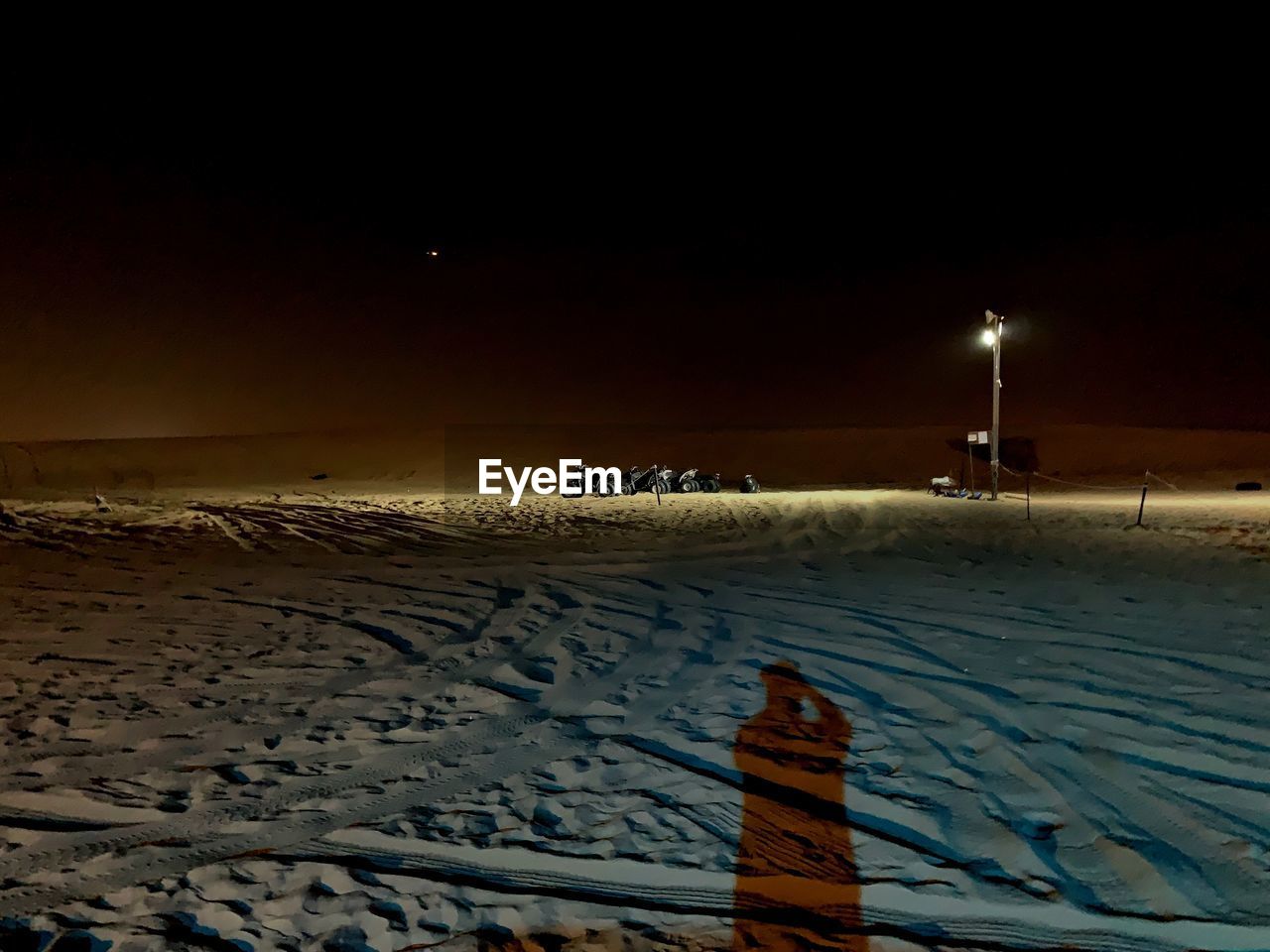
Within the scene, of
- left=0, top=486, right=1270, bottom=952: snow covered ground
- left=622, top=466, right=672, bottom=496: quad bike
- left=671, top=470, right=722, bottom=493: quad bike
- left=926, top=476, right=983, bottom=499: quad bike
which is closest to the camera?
left=0, top=486, right=1270, bottom=952: snow covered ground

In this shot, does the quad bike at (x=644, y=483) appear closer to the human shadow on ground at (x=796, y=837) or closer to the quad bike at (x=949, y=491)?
the quad bike at (x=949, y=491)

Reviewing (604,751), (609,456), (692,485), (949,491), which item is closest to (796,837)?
(604,751)

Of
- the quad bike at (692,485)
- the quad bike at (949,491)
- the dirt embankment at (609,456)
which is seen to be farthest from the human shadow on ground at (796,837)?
the dirt embankment at (609,456)

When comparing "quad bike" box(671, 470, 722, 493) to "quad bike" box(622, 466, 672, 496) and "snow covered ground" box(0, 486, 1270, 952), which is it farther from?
"snow covered ground" box(0, 486, 1270, 952)

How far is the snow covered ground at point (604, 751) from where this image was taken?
2.56 metres

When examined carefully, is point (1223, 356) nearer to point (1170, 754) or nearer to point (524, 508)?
point (524, 508)

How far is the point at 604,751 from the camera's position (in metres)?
3.86

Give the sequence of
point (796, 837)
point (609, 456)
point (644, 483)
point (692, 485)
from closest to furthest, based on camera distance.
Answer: point (796, 837), point (644, 483), point (692, 485), point (609, 456)

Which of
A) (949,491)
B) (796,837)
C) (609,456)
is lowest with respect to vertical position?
(796,837)

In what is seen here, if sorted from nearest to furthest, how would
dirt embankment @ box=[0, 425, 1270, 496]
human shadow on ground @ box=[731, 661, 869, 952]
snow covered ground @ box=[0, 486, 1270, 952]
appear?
human shadow on ground @ box=[731, 661, 869, 952] < snow covered ground @ box=[0, 486, 1270, 952] < dirt embankment @ box=[0, 425, 1270, 496]

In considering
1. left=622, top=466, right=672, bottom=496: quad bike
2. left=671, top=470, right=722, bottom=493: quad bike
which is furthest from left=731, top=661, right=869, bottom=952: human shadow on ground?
left=671, top=470, right=722, bottom=493: quad bike

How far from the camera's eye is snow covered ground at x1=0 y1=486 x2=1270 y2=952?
256 centimetres

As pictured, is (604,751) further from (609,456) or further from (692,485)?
(609,456)

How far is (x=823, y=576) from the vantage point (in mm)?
8281
